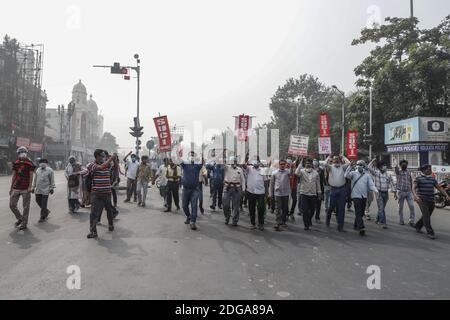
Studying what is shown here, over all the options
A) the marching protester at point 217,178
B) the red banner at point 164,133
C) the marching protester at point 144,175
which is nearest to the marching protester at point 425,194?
the marching protester at point 217,178

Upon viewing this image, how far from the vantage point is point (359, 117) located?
2872 cm

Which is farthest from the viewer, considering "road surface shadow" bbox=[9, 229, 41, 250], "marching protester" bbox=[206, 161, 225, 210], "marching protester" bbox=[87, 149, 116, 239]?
"marching protester" bbox=[206, 161, 225, 210]

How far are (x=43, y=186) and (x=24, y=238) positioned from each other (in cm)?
223

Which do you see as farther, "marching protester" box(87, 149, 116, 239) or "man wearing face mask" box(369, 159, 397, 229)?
"man wearing face mask" box(369, 159, 397, 229)

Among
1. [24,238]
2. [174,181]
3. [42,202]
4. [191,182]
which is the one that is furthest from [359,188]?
[42,202]

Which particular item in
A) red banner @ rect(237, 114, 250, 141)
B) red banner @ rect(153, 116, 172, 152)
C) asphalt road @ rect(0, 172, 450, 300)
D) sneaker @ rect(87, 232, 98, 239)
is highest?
red banner @ rect(237, 114, 250, 141)

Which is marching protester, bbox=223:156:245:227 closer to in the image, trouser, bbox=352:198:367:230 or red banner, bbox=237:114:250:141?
trouser, bbox=352:198:367:230

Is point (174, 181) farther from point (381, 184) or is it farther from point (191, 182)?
point (381, 184)

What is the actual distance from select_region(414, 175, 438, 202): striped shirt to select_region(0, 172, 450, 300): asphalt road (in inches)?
34.5

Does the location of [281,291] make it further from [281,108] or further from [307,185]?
[281,108]

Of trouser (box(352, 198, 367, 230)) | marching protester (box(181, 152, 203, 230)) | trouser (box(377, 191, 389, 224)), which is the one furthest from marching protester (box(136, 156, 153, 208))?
trouser (box(377, 191, 389, 224))

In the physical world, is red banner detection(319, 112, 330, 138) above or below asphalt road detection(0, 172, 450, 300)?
above

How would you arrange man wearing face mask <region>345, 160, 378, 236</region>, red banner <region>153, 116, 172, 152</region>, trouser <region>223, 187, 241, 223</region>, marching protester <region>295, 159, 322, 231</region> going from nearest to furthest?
man wearing face mask <region>345, 160, 378, 236</region>, marching protester <region>295, 159, 322, 231</region>, trouser <region>223, 187, 241, 223</region>, red banner <region>153, 116, 172, 152</region>

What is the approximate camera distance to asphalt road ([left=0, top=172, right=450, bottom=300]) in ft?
12.9
